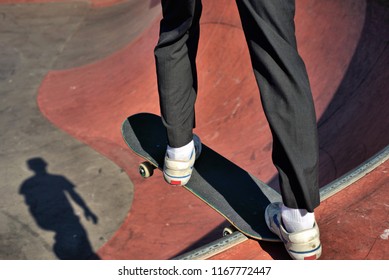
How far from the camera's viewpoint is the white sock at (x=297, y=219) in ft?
9.15

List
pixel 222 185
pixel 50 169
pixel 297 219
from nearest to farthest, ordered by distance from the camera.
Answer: pixel 297 219
pixel 222 185
pixel 50 169

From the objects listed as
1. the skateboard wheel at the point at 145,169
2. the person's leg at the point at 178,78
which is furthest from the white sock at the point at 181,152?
the skateboard wheel at the point at 145,169

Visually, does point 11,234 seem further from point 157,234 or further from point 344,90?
point 344,90

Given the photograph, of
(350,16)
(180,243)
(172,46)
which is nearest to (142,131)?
(172,46)

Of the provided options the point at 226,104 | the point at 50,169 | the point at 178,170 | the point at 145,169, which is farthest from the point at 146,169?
the point at 50,169

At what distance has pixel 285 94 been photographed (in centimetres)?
258

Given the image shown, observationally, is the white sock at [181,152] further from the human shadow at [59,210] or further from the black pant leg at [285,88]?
the human shadow at [59,210]

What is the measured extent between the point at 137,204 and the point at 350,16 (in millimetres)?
2692

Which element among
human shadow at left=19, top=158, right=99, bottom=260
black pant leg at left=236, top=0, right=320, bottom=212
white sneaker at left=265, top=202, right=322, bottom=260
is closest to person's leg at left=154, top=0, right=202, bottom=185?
black pant leg at left=236, top=0, right=320, bottom=212

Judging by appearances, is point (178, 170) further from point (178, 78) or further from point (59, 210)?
point (59, 210)

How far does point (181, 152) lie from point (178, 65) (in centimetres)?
51

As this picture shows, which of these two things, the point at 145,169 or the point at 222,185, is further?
the point at 145,169

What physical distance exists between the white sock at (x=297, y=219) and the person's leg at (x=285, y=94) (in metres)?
0.03

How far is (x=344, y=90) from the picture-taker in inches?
215
